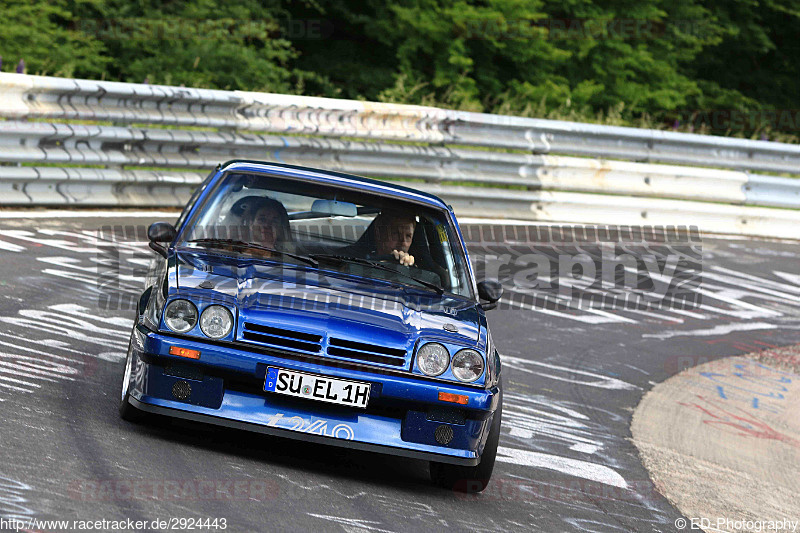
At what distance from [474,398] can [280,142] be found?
868 centimetres

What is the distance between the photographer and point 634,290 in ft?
41.5

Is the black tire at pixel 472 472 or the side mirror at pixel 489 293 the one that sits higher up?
the side mirror at pixel 489 293

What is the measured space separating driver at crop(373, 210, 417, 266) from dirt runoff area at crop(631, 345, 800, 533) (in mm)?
1907

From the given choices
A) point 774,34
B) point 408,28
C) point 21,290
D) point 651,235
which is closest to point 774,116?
point 774,34

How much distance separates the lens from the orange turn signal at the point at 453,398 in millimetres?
5477

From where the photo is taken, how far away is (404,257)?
6.71m

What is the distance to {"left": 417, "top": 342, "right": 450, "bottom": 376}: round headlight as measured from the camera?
554 centimetres

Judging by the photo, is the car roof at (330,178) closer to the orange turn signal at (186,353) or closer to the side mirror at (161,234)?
the side mirror at (161,234)

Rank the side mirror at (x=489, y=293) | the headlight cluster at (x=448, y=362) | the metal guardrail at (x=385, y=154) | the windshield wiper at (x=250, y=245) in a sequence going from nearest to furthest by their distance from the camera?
the headlight cluster at (x=448, y=362), the windshield wiper at (x=250, y=245), the side mirror at (x=489, y=293), the metal guardrail at (x=385, y=154)

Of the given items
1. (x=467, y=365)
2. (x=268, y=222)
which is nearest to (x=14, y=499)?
(x=467, y=365)

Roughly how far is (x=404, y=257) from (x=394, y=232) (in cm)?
18

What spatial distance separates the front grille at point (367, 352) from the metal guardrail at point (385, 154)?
7.09 meters

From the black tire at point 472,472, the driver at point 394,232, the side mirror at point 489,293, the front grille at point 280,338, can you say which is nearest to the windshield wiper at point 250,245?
the driver at point 394,232

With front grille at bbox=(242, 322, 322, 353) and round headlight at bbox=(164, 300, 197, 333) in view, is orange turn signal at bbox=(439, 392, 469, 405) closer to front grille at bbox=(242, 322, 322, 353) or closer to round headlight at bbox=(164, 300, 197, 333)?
front grille at bbox=(242, 322, 322, 353)
